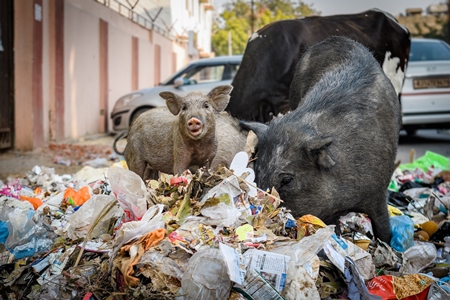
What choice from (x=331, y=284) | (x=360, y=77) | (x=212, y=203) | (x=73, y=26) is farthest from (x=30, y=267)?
(x=73, y=26)

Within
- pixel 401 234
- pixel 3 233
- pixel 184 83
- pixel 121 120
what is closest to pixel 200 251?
pixel 3 233

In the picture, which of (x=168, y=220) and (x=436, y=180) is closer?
(x=168, y=220)

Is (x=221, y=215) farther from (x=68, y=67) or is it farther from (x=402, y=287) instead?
(x=68, y=67)

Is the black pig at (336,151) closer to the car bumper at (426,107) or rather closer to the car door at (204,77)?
the car bumper at (426,107)

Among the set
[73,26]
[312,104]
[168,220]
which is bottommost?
[168,220]

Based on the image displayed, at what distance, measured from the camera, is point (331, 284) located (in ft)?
12.5

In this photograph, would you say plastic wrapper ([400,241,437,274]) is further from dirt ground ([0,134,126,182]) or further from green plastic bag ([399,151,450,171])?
dirt ground ([0,134,126,182])

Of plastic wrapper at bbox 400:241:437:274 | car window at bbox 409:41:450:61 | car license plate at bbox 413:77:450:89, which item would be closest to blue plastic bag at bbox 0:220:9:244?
plastic wrapper at bbox 400:241:437:274

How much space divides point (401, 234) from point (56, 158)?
21.7ft

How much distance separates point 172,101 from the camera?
570 cm

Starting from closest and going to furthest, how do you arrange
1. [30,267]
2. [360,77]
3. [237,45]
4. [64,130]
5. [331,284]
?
[331,284] → [30,267] → [360,77] → [64,130] → [237,45]

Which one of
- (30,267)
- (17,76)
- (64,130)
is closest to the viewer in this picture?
(30,267)

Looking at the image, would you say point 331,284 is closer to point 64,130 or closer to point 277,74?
point 277,74

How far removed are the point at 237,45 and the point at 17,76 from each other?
39.6m
